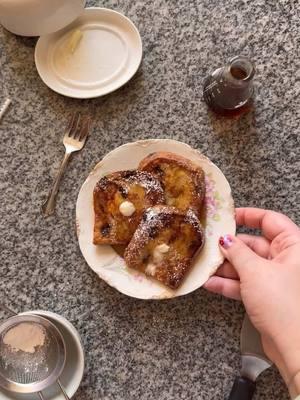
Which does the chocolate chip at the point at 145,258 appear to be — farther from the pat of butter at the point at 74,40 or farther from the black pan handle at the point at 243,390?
the pat of butter at the point at 74,40

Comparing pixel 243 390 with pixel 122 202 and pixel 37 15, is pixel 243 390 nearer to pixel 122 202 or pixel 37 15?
pixel 122 202

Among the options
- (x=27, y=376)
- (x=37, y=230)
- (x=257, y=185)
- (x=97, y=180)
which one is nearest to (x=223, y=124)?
(x=257, y=185)

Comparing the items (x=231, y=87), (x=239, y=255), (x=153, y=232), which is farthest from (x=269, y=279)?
(x=231, y=87)

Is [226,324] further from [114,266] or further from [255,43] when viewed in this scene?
[255,43]

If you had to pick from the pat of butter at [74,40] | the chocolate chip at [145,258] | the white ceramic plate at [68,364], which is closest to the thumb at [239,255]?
the chocolate chip at [145,258]

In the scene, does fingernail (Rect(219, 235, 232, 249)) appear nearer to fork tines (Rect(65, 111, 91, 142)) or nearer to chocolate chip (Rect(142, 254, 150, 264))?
chocolate chip (Rect(142, 254, 150, 264))
